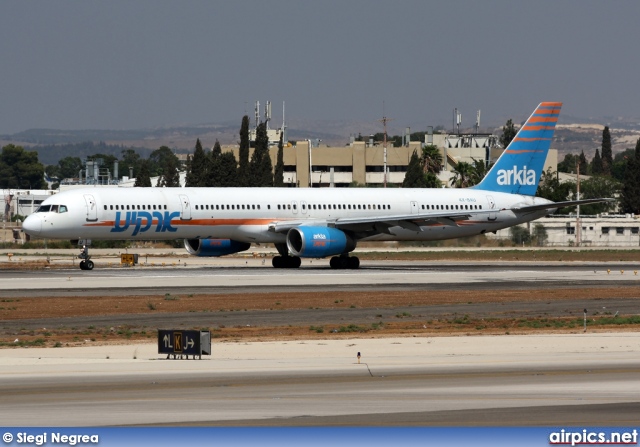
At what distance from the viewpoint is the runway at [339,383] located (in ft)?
55.7

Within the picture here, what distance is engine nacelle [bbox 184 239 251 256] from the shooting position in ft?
190

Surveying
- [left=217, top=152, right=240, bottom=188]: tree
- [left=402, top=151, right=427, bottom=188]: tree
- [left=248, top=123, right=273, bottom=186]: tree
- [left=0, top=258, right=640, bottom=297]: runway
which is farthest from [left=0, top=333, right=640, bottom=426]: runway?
[left=402, top=151, right=427, bottom=188]: tree

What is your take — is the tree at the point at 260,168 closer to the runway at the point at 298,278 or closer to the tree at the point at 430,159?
the tree at the point at 430,159

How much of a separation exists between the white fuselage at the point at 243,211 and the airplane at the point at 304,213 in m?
0.05

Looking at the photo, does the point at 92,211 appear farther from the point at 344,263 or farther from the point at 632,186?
the point at 632,186

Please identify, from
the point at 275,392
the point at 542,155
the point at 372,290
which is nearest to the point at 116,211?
the point at 372,290

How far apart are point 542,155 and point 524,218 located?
4.49m

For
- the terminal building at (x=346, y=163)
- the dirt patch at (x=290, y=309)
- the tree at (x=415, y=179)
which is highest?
the terminal building at (x=346, y=163)

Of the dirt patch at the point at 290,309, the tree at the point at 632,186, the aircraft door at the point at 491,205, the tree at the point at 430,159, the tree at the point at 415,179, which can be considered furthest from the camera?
the tree at the point at 430,159

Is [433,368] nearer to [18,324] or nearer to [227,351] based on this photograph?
[227,351]

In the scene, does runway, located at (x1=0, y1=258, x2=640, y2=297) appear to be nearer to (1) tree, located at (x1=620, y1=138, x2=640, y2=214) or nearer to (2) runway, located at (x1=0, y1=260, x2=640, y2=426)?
(2) runway, located at (x1=0, y1=260, x2=640, y2=426)

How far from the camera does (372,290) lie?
43375 mm

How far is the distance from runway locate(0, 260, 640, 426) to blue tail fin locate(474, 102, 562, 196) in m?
36.2

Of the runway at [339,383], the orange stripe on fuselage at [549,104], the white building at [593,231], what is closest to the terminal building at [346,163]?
the white building at [593,231]
